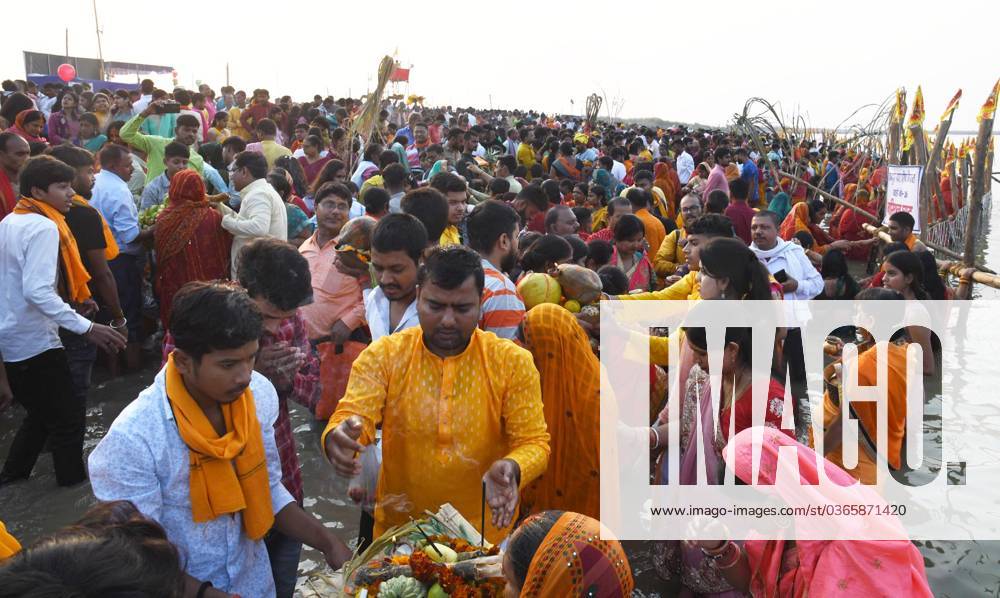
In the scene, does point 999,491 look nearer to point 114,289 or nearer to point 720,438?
point 720,438

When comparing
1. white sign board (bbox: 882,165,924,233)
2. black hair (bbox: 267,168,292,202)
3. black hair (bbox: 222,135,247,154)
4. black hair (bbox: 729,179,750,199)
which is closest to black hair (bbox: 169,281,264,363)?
black hair (bbox: 267,168,292,202)

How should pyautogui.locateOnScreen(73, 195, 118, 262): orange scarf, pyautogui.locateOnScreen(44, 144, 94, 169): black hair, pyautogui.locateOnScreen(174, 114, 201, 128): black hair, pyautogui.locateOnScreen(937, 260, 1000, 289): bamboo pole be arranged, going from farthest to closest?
1. pyautogui.locateOnScreen(174, 114, 201, 128): black hair
2. pyautogui.locateOnScreen(44, 144, 94, 169): black hair
3. pyautogui.locateOnScreen(73, 195, 118, 262): orange scarf
4. pyautogui.locateOnScreen(937, 260, 1000, 289): bamboo pole

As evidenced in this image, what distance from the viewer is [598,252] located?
5555mm

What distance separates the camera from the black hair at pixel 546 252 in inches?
152

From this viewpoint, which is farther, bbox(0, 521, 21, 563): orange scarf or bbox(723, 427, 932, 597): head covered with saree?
bbox(723, 427, 932, 597): head covered with saree

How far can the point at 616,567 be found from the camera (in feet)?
6.71

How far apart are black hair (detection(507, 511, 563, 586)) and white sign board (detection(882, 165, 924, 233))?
728cm

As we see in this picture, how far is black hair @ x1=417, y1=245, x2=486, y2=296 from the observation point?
8.34 ft

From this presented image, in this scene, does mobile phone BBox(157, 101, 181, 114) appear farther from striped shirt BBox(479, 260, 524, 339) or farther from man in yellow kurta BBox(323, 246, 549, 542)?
man in yellow kurta BBox(323, 246, 549, 542)

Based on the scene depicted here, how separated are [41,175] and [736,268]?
156 inches

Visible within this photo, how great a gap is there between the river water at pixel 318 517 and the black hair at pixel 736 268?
158cm

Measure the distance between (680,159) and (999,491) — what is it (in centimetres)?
1286

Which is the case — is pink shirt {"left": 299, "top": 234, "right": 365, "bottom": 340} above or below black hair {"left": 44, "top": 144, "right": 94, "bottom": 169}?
below

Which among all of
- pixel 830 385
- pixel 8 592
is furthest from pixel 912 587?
pixel 8 592
